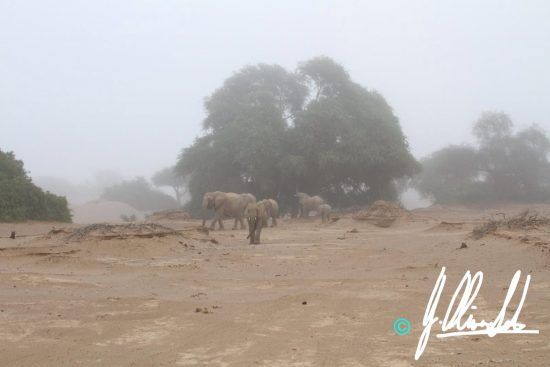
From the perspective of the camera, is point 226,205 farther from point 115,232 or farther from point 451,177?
point 451,177

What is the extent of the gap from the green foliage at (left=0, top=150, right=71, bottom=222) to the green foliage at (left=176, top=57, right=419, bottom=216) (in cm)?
1302

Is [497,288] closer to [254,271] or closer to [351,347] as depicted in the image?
[351,347]

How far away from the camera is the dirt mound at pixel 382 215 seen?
2483cm

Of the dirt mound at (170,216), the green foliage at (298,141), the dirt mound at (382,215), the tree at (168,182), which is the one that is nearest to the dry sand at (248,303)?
the dirt mound at (382,215)

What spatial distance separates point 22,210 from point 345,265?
55.1 ft

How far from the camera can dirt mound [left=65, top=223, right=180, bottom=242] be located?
13523mm

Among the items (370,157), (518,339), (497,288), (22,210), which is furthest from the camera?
(370,157)

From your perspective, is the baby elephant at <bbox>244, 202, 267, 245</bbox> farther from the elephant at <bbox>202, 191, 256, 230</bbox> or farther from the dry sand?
the elephant at <bbox>202, 191, 256, 230</bbox>

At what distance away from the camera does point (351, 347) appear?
4.99 m

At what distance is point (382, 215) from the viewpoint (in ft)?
85.7

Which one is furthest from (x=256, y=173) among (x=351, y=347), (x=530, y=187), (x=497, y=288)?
(x=351, y=347)

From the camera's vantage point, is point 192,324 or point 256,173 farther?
point 256,173

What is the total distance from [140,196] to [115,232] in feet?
180
